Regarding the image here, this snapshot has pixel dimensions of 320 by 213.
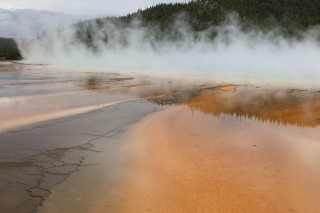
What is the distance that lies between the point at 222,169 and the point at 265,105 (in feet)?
16.4

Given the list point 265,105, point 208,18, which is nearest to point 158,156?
point 265,105

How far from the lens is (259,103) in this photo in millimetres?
9570

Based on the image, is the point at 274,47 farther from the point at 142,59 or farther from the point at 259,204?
the point at 259,204

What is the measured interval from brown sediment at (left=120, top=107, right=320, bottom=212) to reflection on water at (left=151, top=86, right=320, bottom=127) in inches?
37.3

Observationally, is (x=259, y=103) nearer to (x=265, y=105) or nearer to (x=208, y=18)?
(x=265, y=105)

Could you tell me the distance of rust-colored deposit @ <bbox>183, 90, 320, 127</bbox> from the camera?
7695mm

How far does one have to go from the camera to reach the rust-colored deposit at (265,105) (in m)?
7.70

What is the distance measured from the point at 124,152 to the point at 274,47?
27.2 metres

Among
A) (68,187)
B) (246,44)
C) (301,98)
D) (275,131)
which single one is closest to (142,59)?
(246,44)

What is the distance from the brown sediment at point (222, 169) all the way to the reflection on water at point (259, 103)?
948mm

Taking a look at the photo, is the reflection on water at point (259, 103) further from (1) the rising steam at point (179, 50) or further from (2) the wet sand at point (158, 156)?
(1) the rising steam at point (179, 50)

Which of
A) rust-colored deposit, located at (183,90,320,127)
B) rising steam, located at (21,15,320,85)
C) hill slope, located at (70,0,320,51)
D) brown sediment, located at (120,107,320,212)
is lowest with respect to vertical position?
brown sediment, located at (120,107,320,212)

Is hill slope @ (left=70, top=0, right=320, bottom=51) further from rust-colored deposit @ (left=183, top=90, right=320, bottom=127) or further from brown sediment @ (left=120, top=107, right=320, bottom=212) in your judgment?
brown sediment @ (left=120, top=107, right=320, bottom=212)

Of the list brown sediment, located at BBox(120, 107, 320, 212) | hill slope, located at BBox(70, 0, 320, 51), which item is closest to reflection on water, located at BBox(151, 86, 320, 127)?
brown sediment, located at BBox(120, 107, 320, 212)
